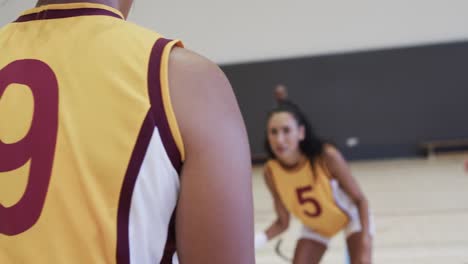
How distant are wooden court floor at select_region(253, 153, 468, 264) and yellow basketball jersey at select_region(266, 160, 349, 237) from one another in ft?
1.64

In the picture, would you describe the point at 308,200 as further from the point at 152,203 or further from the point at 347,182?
the point at 152,203

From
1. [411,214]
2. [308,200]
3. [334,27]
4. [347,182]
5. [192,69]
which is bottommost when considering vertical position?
[411,214]

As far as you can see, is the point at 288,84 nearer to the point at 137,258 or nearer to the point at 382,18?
the point at 382,18

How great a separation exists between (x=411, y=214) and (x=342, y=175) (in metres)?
2.05

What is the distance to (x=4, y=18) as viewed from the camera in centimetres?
79

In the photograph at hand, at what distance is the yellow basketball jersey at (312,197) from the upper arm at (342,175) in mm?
60

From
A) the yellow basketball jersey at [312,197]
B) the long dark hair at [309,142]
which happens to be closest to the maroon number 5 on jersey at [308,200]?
the yellow basketball jersey at [312,197]

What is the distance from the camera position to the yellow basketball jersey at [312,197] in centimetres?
273

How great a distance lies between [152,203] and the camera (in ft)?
1.59

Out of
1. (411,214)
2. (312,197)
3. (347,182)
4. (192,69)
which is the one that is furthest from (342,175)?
(192,69)

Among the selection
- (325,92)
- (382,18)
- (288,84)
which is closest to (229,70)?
(288,84)

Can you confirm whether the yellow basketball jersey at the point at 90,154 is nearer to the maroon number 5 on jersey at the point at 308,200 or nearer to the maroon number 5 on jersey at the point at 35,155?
the maroon number 5 on jersey at the point at 35,155

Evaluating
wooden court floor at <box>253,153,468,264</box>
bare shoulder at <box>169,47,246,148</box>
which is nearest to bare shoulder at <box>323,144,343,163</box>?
wooden court floor at <box>253,153,468,264</box>

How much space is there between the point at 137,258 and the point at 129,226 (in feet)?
0.10
